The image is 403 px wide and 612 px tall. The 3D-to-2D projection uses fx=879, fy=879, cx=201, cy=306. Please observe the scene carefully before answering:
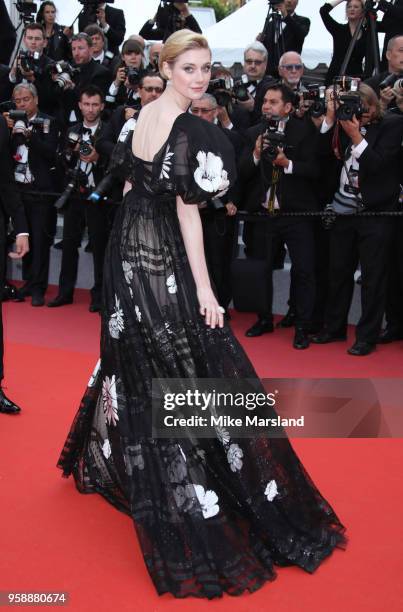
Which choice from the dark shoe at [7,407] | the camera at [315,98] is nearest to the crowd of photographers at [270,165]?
the camera at [315,98]

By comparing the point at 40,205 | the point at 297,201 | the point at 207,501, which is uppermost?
the point at 297,201

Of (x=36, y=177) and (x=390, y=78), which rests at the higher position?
(x=390, y=78)

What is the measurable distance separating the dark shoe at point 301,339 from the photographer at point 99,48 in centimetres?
363

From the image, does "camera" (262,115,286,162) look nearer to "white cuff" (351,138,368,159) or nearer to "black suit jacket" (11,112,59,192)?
"white cuff" (351,138,368,159)

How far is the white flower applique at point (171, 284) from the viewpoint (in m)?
2.96

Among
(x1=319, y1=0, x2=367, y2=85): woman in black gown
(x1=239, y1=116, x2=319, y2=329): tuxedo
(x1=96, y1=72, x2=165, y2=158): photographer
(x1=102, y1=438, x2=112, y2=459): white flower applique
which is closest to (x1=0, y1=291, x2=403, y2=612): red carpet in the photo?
(x1=102, y1=438, x2=112, y2=459): white flower applique

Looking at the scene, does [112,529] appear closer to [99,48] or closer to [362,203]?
[362,203]

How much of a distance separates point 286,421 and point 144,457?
1.69 m

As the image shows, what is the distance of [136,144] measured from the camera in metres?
2.93

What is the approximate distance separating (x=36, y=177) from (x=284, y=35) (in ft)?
8.46

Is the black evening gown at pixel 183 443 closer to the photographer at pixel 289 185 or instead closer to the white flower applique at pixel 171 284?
the white flower applique at pixel 171 284

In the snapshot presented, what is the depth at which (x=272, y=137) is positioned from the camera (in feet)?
18.9

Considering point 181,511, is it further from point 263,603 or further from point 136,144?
point 136,144

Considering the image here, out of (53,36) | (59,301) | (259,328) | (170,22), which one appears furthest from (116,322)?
Result: (53,36)
